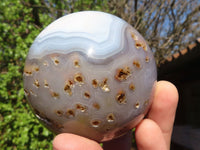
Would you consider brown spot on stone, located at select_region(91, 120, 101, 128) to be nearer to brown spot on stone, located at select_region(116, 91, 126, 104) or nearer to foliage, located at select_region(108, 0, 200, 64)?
brown spot on stone, located at select_region(116, 91, 126, 104)

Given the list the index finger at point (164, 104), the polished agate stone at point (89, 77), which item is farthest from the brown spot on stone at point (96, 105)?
the index finger at point (164, 104)

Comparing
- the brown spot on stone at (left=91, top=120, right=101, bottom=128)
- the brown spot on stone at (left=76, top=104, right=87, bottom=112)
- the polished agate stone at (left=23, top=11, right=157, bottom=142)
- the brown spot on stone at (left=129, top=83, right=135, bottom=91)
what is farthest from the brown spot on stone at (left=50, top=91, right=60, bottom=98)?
the brown spot on stone at (left=129, top=83, right=135, bottom=91)

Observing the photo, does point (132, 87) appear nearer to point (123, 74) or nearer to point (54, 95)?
point (123, 74)

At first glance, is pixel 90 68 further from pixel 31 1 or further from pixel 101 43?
pixel 31 1

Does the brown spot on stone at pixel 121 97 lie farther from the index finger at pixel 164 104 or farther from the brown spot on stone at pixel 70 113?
the index finger at pixel 164 104

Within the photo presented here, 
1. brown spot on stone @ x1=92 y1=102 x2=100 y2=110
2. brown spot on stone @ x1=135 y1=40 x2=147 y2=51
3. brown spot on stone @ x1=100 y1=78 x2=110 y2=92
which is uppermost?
brown spot on stone @ x1=135 y1=40 x2=147 y2=51

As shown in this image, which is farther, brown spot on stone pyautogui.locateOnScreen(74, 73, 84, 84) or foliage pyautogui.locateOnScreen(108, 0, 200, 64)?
foliage pyautogui.locateOnScreen(108, 0, 200, 64)
